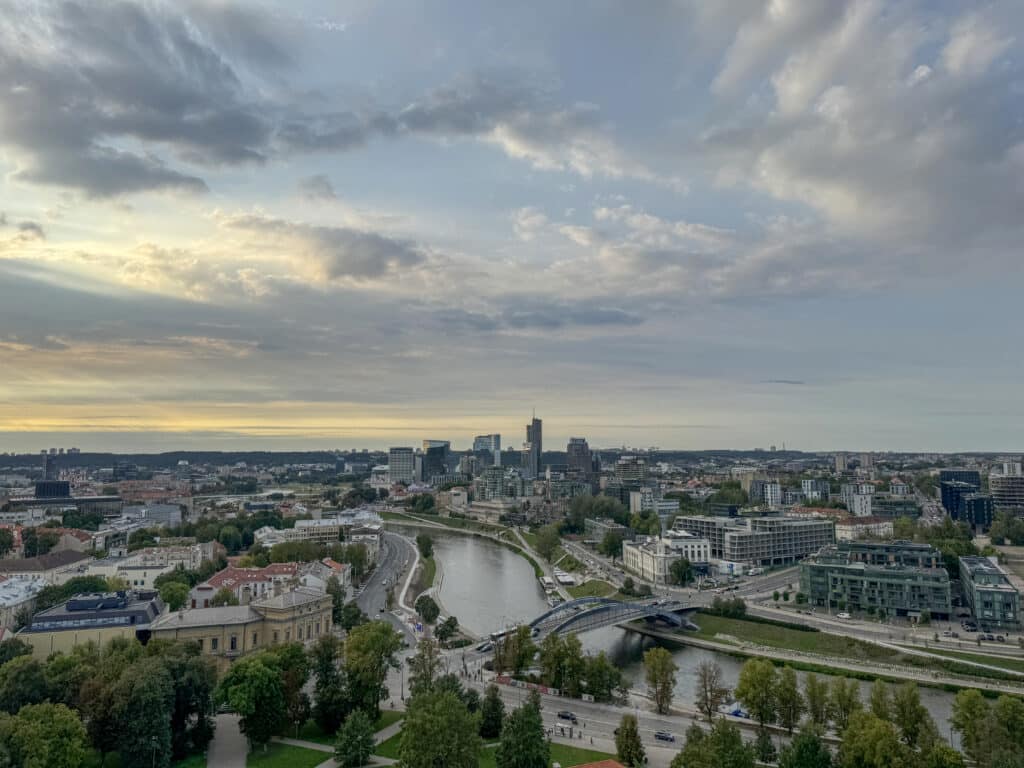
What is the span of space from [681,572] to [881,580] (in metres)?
14.5

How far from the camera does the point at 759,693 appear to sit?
2514cm

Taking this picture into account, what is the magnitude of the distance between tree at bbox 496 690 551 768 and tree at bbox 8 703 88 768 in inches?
463

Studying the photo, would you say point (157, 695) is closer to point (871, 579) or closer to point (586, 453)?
point (871, 579)

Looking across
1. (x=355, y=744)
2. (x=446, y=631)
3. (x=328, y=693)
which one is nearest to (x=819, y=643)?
(x=446, y=631)

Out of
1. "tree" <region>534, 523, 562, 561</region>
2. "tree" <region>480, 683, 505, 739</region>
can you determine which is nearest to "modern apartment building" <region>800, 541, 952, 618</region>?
"tree" <region>534, 523, 562, 561</region>

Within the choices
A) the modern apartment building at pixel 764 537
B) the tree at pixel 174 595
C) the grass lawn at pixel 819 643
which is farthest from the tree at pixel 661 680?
the modern apartment building at pixel 764 537

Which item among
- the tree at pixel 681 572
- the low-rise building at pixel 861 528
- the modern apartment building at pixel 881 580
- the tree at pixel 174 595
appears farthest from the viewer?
the low-rise building at pixel 861 528

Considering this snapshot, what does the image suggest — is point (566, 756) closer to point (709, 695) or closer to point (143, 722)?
point (709, 695)

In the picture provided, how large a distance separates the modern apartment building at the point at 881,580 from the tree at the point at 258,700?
3696cm

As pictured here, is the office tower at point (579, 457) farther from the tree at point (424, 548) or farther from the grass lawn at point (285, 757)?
the grass lawn at point (285, 757)

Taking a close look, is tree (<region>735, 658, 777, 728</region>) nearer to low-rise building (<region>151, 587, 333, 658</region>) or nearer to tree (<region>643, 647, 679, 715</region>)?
tree (<region>643, 647, 679, 715</region>)

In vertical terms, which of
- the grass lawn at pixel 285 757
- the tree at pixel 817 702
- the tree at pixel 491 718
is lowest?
the grass lawn at pixel 285 757

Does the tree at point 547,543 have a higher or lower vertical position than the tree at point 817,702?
lower

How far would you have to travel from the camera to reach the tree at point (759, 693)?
25141 mm
